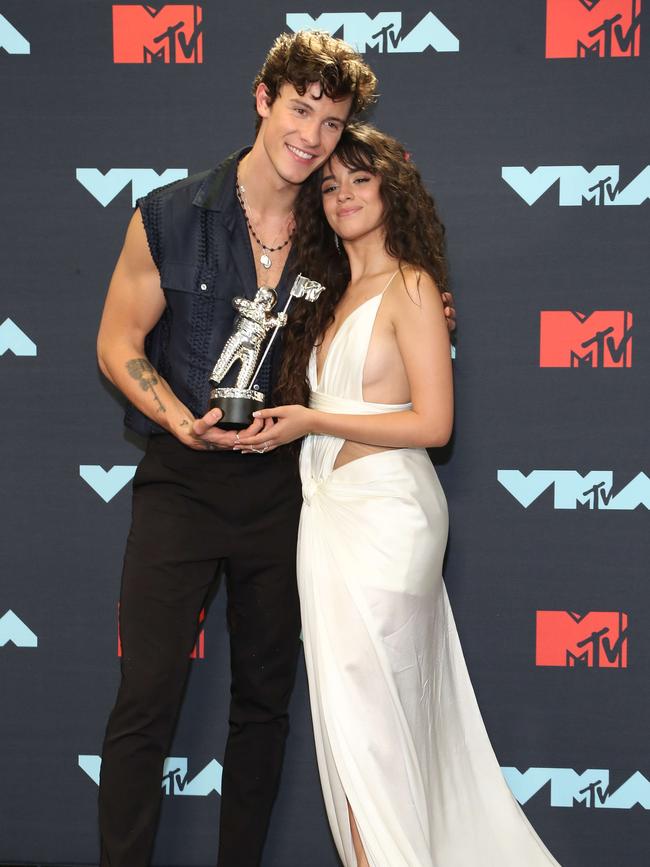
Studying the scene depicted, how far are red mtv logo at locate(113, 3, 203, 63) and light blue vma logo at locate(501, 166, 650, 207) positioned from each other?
840 millimetres

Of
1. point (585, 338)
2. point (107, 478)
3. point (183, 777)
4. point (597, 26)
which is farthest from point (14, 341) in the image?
point (597, 26)

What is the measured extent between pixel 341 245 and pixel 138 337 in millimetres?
508

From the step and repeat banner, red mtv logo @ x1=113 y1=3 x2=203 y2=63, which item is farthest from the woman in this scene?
red mtv logo @ x1=113 y1=3 x2=203 y2=63

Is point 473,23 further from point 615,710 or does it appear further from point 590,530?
point 615,710

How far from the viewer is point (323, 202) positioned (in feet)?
6.84

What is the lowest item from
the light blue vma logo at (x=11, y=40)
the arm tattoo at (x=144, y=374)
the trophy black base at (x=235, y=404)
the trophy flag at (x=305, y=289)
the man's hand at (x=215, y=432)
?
the man's hand at (x=215, y=432)

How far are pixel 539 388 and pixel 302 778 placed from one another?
1.22 meters

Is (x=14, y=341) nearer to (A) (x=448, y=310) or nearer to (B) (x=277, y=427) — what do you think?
(B) (x=277, y=427)

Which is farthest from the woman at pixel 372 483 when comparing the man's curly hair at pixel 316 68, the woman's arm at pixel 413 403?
the man's curly hair at pixel 316 68

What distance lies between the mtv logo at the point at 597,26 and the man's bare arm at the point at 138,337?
114 cm

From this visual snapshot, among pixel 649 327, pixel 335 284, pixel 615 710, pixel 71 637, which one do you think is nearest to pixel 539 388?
pixel 649 327

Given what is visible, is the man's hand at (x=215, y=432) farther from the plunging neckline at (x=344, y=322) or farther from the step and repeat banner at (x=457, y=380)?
the step and repeat banner at (x=457, y=380)

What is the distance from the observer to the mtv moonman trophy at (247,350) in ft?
6.14

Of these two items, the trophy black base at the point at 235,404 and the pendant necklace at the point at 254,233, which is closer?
the trophy black base at the point at 235,404
